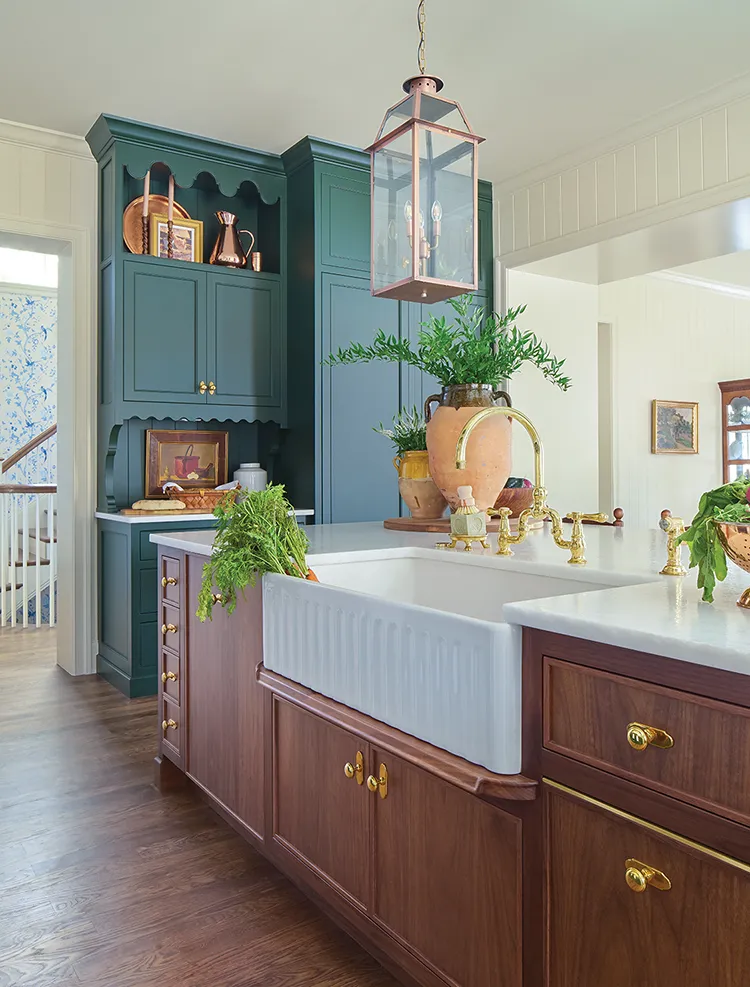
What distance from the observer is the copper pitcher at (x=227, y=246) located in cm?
444

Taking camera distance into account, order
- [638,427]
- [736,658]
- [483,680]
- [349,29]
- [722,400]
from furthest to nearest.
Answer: [722,400], [638,427], [349,29], [483,680], [736,658]

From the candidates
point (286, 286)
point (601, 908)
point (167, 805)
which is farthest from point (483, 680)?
point (286, 286)

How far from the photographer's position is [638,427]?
6.57 metres

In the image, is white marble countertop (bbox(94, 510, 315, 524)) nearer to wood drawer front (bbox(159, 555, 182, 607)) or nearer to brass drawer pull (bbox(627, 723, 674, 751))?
wood drawer front (bbox(159, 555, 182, 607))

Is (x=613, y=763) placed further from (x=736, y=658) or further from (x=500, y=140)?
(x=500, y=140)

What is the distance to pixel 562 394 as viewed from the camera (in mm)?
5309

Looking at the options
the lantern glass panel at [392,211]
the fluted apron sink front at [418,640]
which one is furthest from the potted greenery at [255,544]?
the lantern glass panel at [392,211]

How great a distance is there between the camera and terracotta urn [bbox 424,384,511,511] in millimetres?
2230

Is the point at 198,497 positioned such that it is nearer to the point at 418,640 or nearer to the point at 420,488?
the point at 420,488

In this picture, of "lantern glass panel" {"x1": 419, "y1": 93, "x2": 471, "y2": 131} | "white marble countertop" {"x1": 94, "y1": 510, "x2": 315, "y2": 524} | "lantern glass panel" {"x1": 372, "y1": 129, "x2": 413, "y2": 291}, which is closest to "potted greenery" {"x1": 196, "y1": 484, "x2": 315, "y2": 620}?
"lantern glass panel" {"x1": 372, "y1": 129, "x2": 413, "y2": 291}

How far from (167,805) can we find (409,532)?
1160mm

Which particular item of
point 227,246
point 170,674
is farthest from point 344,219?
point 170,674

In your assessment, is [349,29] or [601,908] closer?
[601,908]

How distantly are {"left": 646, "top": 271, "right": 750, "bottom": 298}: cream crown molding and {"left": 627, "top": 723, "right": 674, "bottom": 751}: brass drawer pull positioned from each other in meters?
6.24
